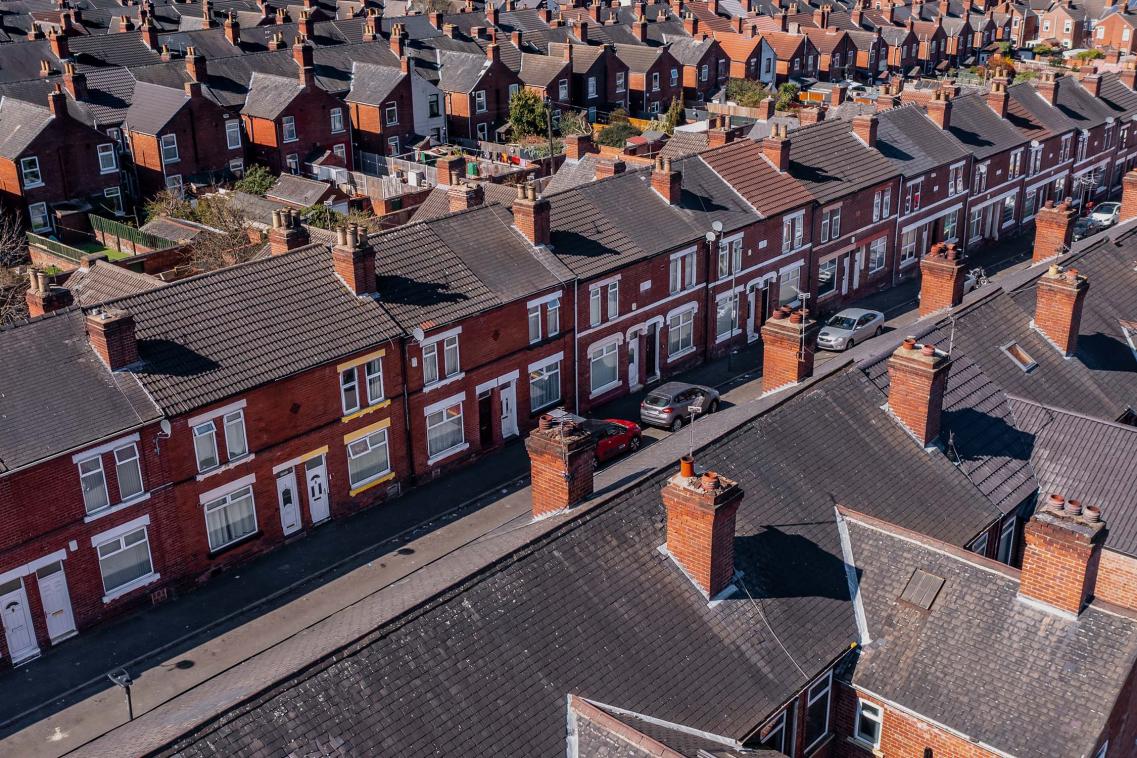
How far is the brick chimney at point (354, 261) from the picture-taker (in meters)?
33.2

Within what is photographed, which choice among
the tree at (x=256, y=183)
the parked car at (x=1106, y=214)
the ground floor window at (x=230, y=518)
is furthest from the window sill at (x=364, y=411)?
the parked car at (x=1106, y=214)

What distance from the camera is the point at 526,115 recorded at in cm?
7644

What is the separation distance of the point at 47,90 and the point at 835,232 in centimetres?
4693

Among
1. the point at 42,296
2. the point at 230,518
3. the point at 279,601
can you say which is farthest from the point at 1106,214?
the point at 42,296

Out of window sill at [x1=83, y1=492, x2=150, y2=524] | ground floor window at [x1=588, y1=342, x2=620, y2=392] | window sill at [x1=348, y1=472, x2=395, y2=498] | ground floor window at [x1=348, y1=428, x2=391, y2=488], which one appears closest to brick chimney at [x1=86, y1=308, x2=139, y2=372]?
window sill at [x1=83, y1=492, x2=150, y2=524]

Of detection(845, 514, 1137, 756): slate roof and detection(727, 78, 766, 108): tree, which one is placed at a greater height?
detection(845, 514, 1137, 756): slate roof

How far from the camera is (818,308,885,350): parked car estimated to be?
4384cm

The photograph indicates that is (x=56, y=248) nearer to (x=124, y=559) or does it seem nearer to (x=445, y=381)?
(x=445, y=381)

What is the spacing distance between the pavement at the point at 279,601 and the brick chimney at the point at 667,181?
10278 millimetres

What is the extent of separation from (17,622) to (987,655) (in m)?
22.4

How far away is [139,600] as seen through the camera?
96.7 feet

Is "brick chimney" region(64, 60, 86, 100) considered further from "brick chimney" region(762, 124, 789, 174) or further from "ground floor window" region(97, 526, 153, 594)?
"ground floor window" region(97, 526, 153, 594)

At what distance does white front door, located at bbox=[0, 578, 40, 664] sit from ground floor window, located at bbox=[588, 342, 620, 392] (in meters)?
20.4

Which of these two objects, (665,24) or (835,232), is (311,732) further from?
(665,24)
